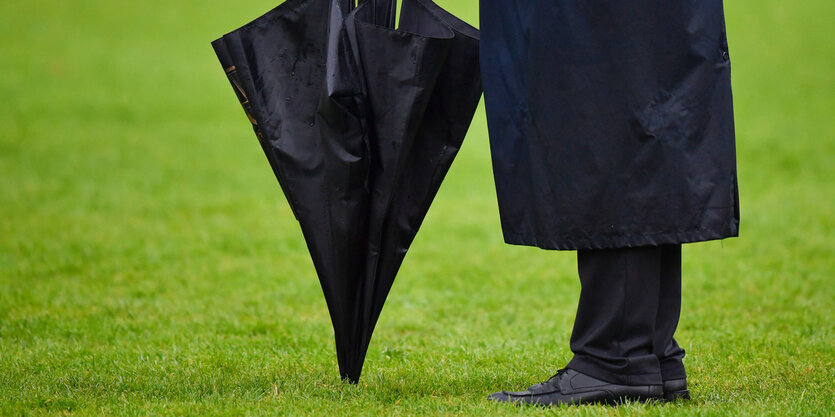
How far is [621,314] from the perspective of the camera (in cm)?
331

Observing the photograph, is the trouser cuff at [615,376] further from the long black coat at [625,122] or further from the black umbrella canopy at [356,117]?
the black umbrella canopy at [356,117]

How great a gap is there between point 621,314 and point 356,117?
107 centimetres

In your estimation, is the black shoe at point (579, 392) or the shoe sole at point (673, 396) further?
the shoe sole at point (673, 396)

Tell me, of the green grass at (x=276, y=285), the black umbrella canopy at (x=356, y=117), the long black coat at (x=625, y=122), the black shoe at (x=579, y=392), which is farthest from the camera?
the green grass at (x=276, y=285)

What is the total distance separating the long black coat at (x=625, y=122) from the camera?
3.23 metres

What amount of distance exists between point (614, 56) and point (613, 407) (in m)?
1.10

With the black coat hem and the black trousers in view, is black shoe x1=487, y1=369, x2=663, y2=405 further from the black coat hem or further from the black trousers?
the black coat hem

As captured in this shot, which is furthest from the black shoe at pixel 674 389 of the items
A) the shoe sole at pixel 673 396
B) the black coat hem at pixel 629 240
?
the black coat hem at pixel 629 240

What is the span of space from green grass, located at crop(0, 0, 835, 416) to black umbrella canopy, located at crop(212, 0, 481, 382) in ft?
1.52

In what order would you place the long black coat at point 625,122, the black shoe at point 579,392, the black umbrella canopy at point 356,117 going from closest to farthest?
the long black coat at point 625,122, the black shoe at point 579,392, the black umbrella canopy at point 356,117

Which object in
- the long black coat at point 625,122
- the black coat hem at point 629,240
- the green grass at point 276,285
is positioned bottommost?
the green grass at point 276,285

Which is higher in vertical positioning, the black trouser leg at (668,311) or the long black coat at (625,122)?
the long black coat at (625,122)

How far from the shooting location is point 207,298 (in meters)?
6.25

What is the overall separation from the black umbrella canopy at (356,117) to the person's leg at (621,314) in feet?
2.16
